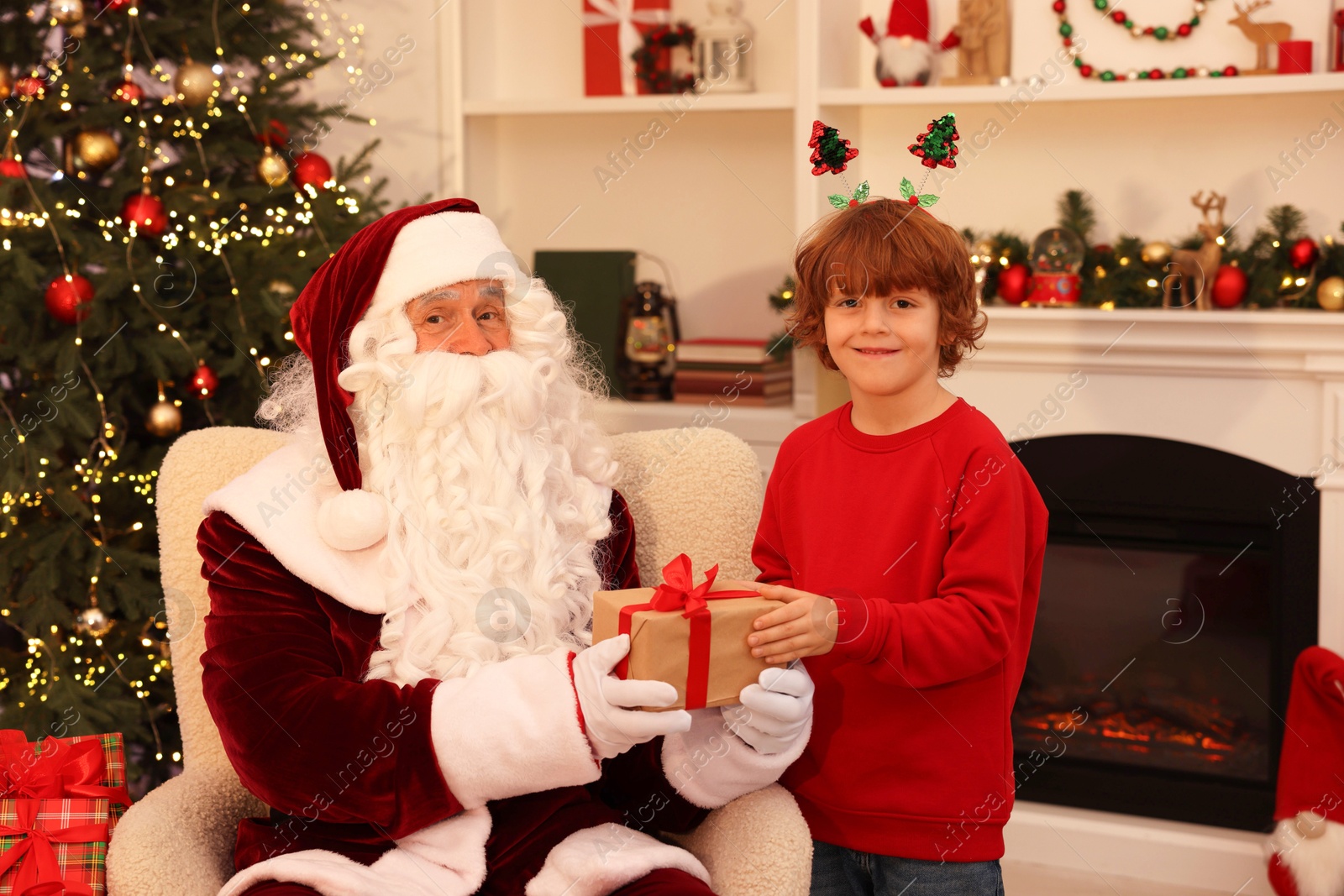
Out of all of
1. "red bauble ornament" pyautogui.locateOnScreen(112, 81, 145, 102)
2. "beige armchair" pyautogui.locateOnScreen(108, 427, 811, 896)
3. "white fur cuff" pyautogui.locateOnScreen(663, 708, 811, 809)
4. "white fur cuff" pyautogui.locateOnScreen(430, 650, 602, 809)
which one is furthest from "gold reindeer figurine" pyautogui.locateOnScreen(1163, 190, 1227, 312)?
"red bauble ornament" pyautogui.locateOnScreen(112, 81, 145, 102)

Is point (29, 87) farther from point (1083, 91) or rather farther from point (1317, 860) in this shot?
point (1317, 860)

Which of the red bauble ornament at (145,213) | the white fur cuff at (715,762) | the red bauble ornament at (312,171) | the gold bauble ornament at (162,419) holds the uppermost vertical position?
the red bauble ornament at (312,171)

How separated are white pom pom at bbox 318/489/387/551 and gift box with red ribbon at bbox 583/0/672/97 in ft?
6.70

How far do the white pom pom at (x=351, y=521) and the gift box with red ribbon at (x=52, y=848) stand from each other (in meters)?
0.49

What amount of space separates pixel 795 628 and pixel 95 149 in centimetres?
192

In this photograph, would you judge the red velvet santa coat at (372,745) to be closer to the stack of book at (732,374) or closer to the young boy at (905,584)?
the young boy at (905,584)

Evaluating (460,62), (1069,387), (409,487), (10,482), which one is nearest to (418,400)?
(409,487)

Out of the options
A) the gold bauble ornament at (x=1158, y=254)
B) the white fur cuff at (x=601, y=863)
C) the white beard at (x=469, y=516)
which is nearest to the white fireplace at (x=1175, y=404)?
the gold bauble ornament at (x=1158, y=254)

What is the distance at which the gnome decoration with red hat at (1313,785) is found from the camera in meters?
2.55

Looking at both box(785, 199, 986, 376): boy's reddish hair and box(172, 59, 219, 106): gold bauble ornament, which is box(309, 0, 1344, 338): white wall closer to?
box(172, 59, 219, 106): gold bauble ornament

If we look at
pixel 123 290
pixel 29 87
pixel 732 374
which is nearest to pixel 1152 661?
pixel 732 374

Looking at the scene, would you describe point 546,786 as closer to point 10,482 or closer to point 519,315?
point 519,315

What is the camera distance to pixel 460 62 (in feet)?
11.5

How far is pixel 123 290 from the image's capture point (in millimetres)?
2477
